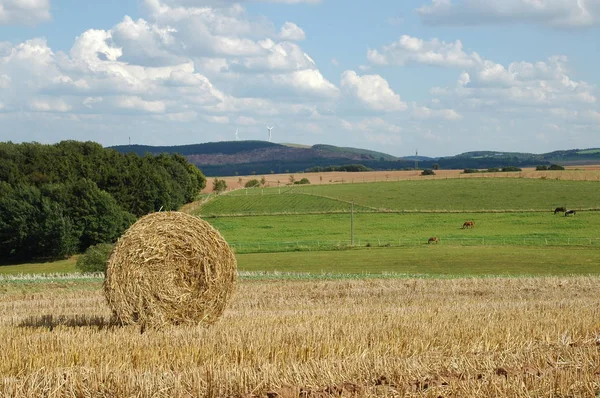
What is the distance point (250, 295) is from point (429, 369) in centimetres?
1431

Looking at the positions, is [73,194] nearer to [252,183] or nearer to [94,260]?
[94,260]

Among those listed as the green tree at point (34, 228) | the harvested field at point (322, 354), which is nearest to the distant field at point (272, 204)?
the green tree at point (34, 228)

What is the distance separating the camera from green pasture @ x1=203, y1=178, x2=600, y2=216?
8288cm

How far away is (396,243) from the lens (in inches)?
2387

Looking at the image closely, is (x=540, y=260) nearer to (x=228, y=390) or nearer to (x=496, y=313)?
(x=496, y=313)

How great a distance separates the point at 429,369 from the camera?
934 cm

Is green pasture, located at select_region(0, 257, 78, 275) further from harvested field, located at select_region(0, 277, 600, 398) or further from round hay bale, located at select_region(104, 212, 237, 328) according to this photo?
round hay bale, located at select_region(104, 212, 237, 328)

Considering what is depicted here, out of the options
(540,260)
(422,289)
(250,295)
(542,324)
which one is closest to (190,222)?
(542,324)

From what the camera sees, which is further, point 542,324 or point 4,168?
point 4,168

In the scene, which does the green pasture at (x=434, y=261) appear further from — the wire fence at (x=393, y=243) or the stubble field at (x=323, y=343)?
the stubble field at (x=323, y=343)

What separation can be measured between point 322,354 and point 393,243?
50569mm

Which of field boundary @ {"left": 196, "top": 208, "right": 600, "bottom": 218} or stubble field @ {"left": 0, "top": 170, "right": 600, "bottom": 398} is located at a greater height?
stubble field @ {"left": 0, "top": 170, "right": 600, "bottom": 398}

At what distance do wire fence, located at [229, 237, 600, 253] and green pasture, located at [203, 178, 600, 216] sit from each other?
19531mm

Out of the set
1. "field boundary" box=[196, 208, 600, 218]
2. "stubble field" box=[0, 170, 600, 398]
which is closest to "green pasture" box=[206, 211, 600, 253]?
"field boundary" box=[196, 208, 600, 218]
